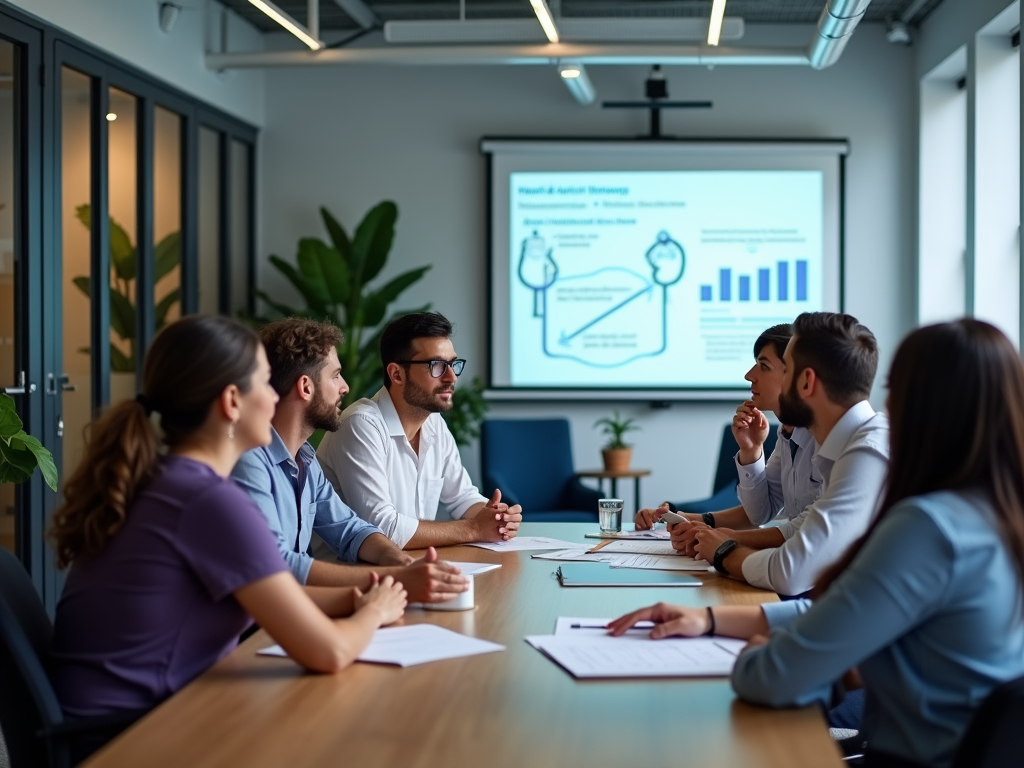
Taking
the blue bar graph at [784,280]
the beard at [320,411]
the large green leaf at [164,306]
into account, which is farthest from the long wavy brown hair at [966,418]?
the blue bar graph at [784,280]

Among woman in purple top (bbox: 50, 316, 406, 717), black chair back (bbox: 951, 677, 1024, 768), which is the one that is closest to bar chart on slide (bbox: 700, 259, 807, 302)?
woman in purple top (bbox: 50, 316, 406, 717)

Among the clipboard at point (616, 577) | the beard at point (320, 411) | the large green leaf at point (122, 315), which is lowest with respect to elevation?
the clipboard at point (616, 577)

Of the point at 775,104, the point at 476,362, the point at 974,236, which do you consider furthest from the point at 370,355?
the point at 974,236

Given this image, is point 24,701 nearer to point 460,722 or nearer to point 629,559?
point 460,722

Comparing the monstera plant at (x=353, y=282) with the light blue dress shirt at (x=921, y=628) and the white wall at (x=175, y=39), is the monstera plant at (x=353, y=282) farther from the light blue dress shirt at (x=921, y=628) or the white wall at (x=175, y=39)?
the light blue dress shirt at (x=921, y=628)

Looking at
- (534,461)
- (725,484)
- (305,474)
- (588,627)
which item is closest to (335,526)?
(305,474)

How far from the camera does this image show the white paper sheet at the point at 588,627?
2119 millimetres

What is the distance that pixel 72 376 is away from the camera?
5113mm

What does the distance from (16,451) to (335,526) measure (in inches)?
49.1

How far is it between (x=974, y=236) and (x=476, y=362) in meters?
2.96

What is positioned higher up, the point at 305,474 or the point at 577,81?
the point at 577,81

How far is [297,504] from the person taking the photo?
286 centimetres

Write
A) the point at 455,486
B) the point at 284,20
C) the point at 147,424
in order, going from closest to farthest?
1. the point at 147,424
2. the point at 455,486
3. the point at 284,20

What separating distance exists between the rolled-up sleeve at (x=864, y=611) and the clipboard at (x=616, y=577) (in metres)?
0.97
